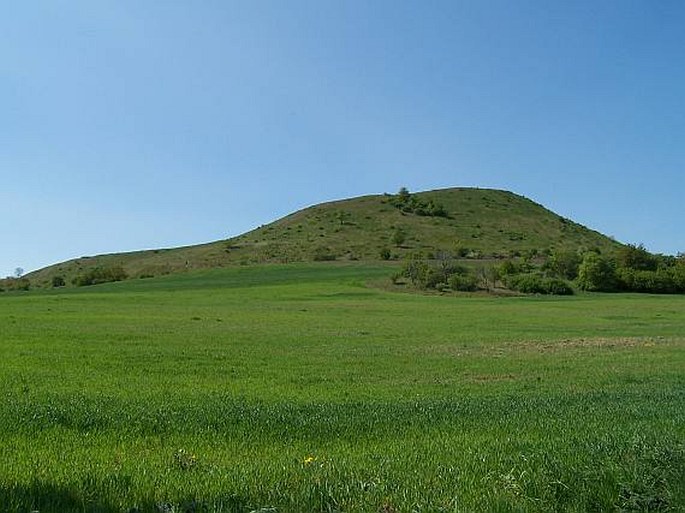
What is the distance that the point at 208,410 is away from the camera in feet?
47.3

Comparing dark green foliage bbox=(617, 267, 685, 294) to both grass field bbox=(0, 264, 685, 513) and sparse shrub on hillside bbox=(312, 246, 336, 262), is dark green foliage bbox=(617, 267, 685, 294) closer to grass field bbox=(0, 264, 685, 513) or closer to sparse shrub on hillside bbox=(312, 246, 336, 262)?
sparse shrub on hillside bbox=(312, 246, 336, 262)

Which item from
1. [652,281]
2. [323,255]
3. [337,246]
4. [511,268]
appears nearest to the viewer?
[652,281]

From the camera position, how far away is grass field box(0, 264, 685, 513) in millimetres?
7801

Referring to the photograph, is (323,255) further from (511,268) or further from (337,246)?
(511,268)

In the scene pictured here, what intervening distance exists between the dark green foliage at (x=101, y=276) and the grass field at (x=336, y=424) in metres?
107

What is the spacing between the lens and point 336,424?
1289 centimetres

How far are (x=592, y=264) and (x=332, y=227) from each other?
90.6 meters

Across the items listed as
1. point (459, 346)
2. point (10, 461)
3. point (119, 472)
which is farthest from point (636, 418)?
point (459, 346)

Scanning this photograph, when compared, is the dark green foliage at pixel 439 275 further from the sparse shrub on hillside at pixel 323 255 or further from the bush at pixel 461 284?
the sparse shrub on hillside at pixel 323 255

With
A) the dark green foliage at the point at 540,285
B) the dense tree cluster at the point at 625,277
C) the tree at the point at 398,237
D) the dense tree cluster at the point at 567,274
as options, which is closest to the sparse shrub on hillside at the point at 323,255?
the tree at the point at 398,237

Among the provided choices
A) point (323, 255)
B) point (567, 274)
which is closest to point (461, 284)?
point (567, 274)

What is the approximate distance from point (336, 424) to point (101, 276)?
462 feet

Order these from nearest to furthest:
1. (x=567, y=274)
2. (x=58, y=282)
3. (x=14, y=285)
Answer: (x=567, y=274), (x=14, y=285), (x=58, y=282)

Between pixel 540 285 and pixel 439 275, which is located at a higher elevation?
pixel 439 275
